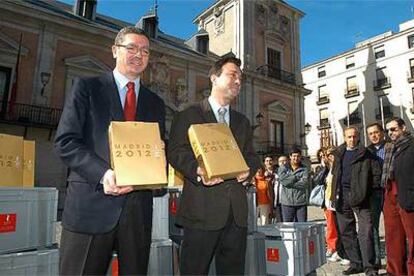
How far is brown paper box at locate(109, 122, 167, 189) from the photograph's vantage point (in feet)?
5.40

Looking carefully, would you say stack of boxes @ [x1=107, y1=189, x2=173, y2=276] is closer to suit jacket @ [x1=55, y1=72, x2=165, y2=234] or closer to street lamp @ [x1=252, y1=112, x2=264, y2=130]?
suit jacket @ [x1=55, y1=72, x2=165, y2=234]

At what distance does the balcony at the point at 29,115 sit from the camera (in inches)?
512

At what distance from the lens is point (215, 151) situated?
2.15 m

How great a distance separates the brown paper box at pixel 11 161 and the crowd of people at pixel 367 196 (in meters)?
3.89

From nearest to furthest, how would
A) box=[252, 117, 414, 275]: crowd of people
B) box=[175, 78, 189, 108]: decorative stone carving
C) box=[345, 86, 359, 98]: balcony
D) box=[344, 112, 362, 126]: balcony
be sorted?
box=[252, 117, 414, 275]: crowd of people < box=[175, 78, 189, 108]: decorative stone carving < box=[344, 112, 362, 126]: balcony < box=[345, 86, 359, 98]: balcony

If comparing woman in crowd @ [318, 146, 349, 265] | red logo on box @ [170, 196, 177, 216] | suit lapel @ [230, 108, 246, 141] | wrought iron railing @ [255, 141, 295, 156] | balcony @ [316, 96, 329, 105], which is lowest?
woman in crowd @ [318, 146, 349, 265]

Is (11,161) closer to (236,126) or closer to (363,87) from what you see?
(236,126)

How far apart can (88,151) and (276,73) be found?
2238cm

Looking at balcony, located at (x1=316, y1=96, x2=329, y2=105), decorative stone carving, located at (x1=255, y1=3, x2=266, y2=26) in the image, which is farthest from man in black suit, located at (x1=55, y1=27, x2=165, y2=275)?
balcony, located at (x1=316, y1=96, x2=329, y2=105)

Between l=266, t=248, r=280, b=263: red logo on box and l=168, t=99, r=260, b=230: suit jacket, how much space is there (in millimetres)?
1221

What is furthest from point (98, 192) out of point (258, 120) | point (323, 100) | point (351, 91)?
point (323, 100)

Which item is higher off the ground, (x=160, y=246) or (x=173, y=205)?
(x=173, y=205)

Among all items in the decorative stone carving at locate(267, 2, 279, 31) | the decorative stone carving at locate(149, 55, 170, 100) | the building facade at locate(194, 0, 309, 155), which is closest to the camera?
the decorative stone carving at locate(149, 55, 170, 100)

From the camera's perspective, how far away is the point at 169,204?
3.18 metres
